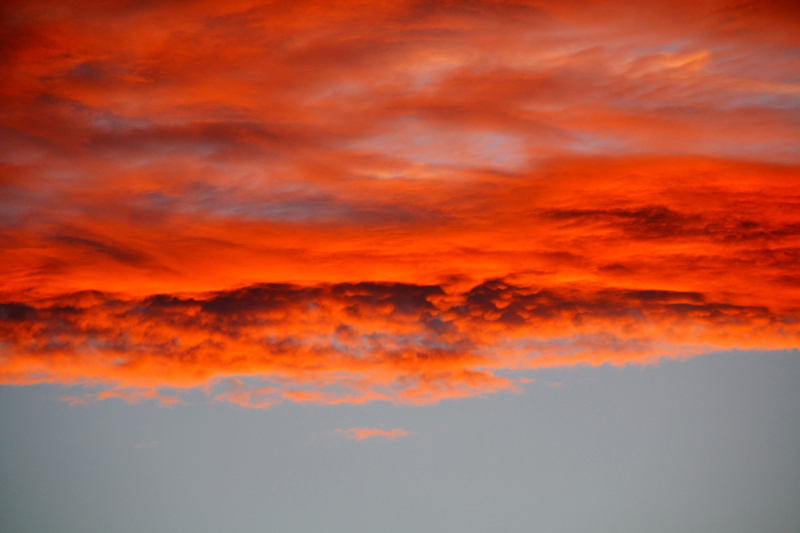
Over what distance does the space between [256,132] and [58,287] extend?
6130 mm

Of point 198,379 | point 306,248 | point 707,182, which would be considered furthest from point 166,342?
point 707,182

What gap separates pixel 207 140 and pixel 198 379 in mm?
5868

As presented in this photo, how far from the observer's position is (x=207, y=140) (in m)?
10.2

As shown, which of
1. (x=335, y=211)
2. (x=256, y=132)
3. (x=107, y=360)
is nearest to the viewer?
(x=256, y=132)

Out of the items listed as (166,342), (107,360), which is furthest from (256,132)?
(107,360)

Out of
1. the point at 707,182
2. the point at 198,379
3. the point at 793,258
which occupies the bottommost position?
the point at 198,379

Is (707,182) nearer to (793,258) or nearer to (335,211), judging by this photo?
(793,258)

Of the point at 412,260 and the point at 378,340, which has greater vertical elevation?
the point at 412,260

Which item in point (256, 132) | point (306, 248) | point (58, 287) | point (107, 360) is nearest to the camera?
point (256, 132)

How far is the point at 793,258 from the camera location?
12031mm

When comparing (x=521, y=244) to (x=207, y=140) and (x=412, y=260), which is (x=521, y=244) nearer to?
(x=412, y=260)

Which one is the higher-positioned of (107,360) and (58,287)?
(58,287)

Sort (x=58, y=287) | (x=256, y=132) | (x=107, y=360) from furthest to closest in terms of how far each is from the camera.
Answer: (x=107, y=360) → (x=58, y=287) → (x=256, y=132)

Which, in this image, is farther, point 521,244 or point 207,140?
point 521,244
